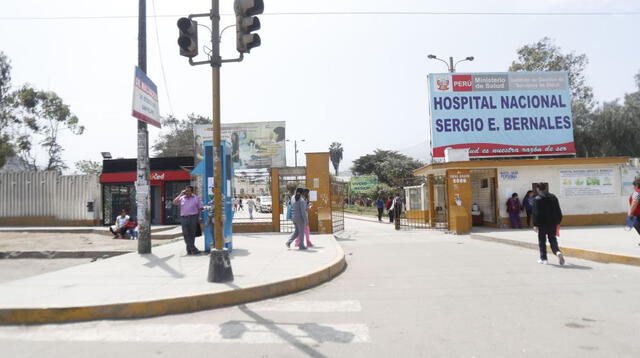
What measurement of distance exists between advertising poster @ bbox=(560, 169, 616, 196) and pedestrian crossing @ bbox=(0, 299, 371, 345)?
15988 mm

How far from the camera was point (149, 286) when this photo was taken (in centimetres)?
649

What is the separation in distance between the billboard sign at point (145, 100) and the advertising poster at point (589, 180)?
53.4 ft

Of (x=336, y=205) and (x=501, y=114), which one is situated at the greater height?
(x=501, y=114)

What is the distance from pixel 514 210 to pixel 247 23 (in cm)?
1462

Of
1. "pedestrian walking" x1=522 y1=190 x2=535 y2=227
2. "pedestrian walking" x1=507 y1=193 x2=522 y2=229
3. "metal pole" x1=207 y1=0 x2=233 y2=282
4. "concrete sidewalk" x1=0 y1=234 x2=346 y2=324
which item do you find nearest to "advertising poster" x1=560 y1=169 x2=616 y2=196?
"pedestrian walking" x1=522 y1=190 x2=535 y2=227

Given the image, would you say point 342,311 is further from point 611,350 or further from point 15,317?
point 15,317

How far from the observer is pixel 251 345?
422 cm

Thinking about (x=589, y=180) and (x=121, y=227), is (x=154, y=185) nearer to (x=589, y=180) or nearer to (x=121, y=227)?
(x=121, y=227)

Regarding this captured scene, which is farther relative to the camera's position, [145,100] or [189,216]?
[189,216]

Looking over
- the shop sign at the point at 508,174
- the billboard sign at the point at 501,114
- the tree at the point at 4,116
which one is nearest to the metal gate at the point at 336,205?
the billboard sign at the point at 501,114

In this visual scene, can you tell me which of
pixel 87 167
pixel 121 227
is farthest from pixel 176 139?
pixel 121 227

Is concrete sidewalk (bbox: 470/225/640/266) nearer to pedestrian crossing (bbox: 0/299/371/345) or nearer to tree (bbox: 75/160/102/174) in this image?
pedestrian crossing (bbox: 0/299/371/345)

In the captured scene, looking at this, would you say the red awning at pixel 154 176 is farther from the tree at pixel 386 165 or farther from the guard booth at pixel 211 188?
the tree at pixel 386 165

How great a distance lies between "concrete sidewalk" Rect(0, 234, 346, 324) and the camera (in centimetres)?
536
